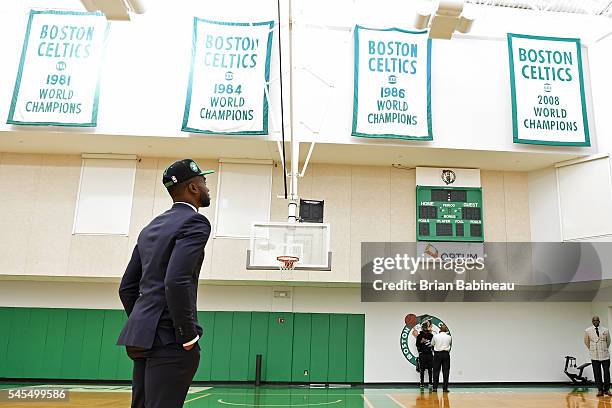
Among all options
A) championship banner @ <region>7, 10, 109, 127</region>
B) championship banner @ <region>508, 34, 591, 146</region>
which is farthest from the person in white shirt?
championship banner @ <region>7, 10, 109, 127</region>

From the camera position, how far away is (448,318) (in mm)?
14344

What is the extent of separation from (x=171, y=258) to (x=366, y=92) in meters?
11.9

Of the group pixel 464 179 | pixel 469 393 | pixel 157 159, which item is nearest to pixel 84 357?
pixel 157 159

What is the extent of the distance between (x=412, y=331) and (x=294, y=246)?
5.49 metres

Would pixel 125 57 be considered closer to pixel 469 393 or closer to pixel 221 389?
pixel 221 389

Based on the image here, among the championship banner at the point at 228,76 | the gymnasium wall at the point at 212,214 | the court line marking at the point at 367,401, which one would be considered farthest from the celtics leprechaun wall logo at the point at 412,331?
the championship banner at the point at 228,76

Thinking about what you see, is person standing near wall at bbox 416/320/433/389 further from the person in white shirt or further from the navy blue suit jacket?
the navy blue suit jacket

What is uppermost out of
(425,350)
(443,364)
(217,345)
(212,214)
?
(212,214)

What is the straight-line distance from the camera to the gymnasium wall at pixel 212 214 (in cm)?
1359

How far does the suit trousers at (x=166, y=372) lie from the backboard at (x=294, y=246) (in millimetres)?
8815

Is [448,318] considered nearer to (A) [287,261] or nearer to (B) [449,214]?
(B) [449,214]

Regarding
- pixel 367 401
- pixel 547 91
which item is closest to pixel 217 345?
pixel 367 401

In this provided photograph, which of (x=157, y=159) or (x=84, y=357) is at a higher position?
(x=157, y=159)

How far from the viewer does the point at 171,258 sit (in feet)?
6.68
